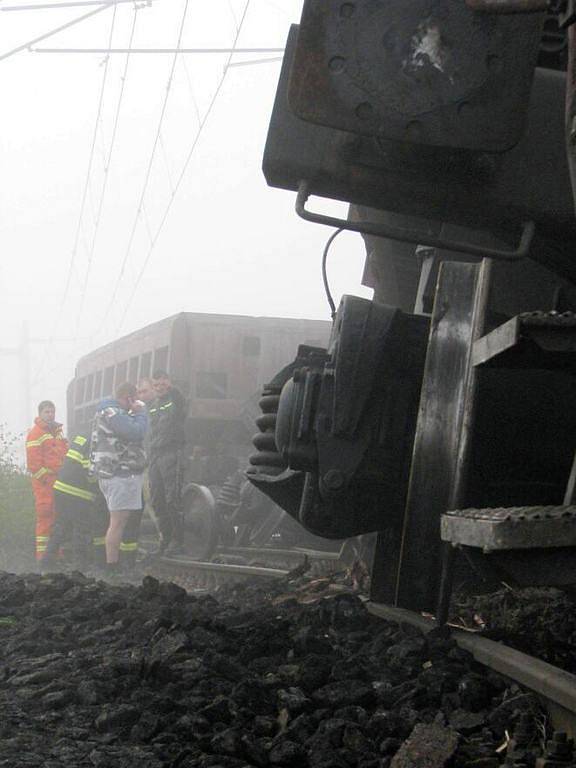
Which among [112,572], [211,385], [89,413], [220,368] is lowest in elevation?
[112,572]

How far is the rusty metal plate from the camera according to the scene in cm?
244

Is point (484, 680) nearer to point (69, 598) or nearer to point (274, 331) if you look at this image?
point (69, 598)

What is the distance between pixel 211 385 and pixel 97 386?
6.76m

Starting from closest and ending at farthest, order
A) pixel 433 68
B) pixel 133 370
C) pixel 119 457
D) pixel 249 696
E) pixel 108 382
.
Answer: pixel 433 68
pixel 249 696
pixel 119 457
pixel 133 370
pixel 108 382

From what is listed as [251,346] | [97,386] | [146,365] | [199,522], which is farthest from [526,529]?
[97,386]

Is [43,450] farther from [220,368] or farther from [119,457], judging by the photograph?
[220,368]

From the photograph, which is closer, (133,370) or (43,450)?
(43,450)

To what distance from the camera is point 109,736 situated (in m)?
2.56

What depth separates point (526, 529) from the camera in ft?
5.76

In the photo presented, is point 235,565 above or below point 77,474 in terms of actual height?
below

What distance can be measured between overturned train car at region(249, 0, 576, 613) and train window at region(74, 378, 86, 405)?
19.5 meters

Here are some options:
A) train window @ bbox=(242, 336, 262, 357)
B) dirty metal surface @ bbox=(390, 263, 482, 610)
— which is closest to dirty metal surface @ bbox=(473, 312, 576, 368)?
dirty metal surface @ bbox=(390, 263, 482, 610)

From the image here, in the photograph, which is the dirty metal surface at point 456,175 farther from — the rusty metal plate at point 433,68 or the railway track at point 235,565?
the railway track at point 235,565

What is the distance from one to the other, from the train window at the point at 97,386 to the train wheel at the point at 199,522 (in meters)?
8.84
